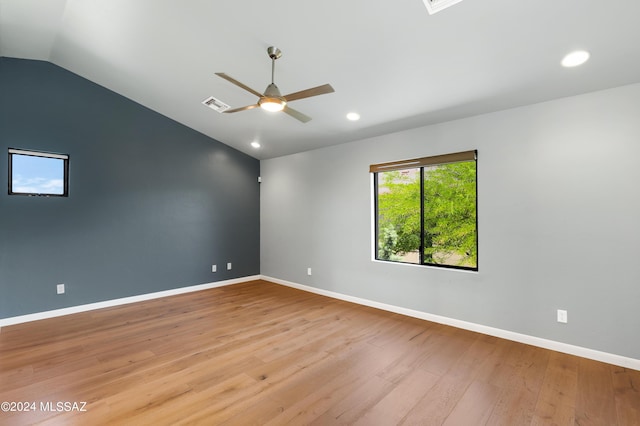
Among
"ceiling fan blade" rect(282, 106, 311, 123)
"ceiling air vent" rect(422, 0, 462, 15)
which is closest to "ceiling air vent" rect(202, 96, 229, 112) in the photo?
"ceiling fan blade" rect(282, 106, 311, 123)

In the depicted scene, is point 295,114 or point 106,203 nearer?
point 295,114

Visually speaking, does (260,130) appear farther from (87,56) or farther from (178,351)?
(178,351)

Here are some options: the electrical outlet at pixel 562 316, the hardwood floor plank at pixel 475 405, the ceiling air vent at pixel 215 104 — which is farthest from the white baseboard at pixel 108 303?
the electrical outlet at pixel 562 316

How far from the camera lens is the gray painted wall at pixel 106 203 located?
3.80 meters

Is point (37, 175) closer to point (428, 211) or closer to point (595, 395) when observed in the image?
point (428, 211)

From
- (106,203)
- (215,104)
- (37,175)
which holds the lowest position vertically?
(106,203)

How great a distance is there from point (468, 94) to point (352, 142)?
6.59ft

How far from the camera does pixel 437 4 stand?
2.13 m

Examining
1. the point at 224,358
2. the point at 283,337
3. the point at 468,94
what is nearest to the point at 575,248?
the point at 468,94

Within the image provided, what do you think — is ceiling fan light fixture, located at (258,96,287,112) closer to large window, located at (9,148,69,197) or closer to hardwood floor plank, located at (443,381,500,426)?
hardwood floor plank, located at (443,381,500,426)

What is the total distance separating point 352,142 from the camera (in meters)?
4.82

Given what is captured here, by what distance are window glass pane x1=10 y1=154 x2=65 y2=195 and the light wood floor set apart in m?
1.77

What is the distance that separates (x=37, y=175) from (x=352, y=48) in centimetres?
444

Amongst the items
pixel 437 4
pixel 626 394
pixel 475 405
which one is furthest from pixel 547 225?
pixel 437 4
